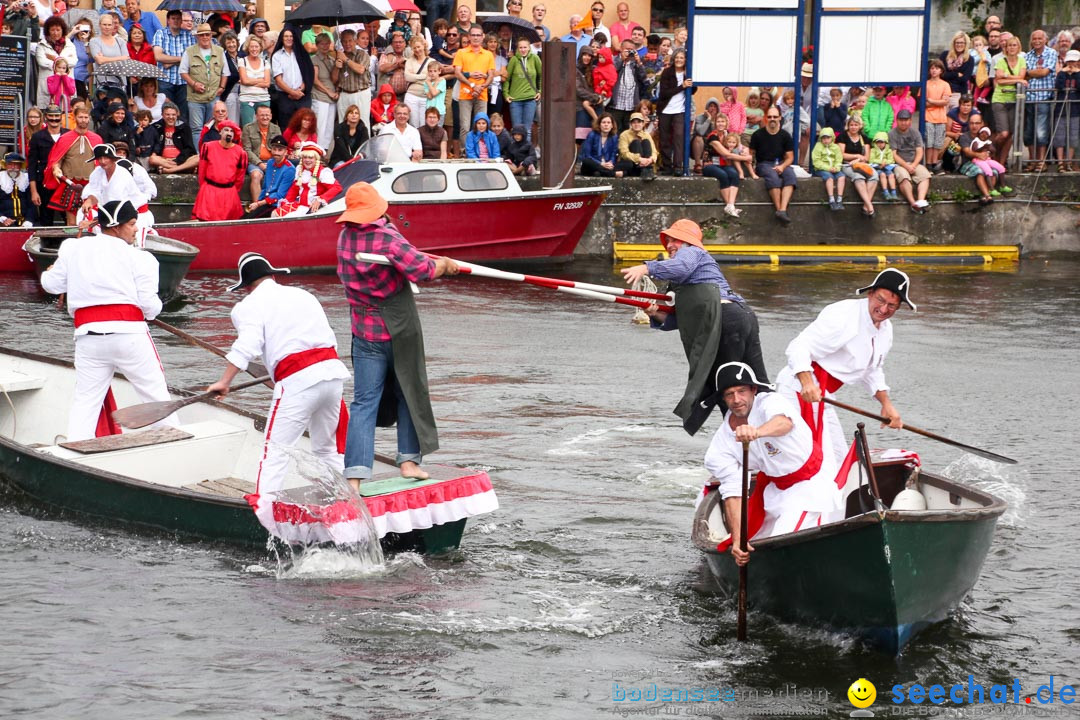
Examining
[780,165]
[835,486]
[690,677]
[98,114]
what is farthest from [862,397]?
[98,114]

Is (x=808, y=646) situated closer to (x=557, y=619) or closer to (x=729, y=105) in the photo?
(x=557, y=619)

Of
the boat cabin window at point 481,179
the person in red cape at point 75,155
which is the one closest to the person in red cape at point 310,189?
the boat cabin window at point 481,179

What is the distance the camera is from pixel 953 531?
8.09 meters

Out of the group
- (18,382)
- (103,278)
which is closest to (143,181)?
(18,382)

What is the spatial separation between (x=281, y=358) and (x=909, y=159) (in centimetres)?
1757

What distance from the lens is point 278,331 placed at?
9156 mm

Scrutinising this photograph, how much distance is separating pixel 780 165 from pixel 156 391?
1519 cm

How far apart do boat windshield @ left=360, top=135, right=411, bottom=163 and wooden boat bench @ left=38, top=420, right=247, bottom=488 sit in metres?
10.9

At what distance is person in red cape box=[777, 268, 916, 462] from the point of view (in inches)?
360

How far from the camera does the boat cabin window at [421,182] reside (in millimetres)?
22047

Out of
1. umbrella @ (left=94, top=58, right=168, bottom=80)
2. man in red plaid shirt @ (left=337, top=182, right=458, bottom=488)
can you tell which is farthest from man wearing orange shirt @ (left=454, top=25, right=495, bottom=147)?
man in red plaid shirt @ (left=337, top=182, right=458, bottom=488)

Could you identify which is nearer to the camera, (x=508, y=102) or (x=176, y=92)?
(x=176, y=92)

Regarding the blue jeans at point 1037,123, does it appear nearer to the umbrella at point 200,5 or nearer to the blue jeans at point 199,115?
the umbrella at point 200,5

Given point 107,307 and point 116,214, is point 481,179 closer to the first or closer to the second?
point 116,214
